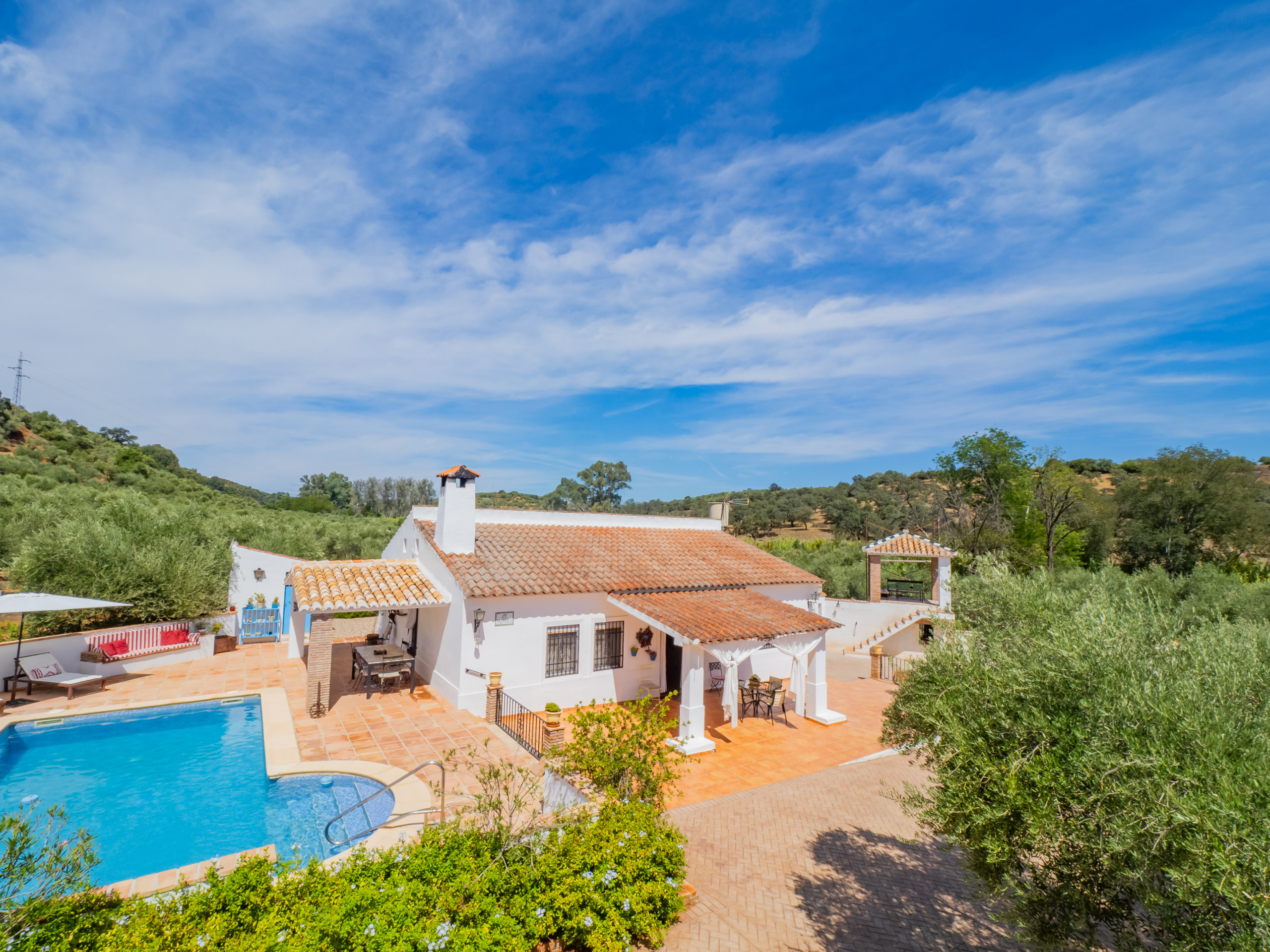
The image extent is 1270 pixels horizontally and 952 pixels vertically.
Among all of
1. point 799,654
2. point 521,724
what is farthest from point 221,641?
point 799,654

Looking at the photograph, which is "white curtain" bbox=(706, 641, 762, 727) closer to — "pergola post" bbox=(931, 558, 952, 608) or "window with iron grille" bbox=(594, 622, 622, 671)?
"window with iron grille" bbox=(594, 622, 622, 671)

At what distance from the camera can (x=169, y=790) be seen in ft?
34.0

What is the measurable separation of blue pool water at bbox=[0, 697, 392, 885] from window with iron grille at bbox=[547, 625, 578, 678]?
5.20 metres

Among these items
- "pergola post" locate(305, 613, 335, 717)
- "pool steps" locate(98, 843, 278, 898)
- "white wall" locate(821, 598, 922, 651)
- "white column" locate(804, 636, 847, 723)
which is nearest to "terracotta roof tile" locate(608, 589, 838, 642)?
"white column" locate(804, 636, 847, 723)

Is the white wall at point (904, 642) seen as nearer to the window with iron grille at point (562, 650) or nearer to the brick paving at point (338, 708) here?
the window with iron grille at point (562, 650)

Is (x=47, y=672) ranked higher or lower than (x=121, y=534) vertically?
lower

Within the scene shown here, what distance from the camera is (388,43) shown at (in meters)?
12.5

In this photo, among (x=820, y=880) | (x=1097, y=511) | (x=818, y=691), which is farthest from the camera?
(x=1097, y=511)

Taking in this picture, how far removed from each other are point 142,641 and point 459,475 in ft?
41.7

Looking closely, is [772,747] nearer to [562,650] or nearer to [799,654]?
[799,654]

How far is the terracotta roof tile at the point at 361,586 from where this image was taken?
44.4 feet

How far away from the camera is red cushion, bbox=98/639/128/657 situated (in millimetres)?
17094

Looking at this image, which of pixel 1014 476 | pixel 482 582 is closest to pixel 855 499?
pixel 1014 476

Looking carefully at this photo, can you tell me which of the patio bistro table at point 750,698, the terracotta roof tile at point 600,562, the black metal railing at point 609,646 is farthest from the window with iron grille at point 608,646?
the patio bistro table at point 750,698
